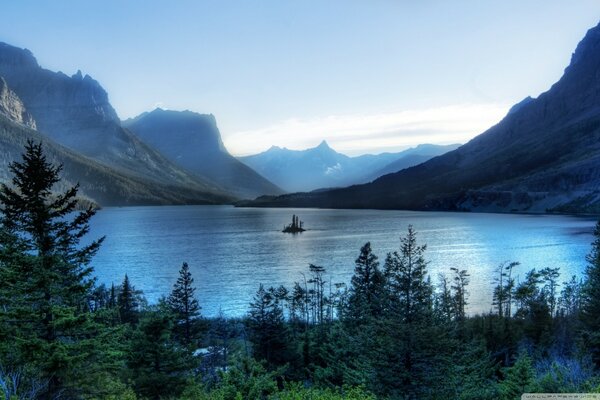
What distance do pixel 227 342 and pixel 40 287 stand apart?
45.8 m

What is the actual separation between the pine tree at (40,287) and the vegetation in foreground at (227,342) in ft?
0.20

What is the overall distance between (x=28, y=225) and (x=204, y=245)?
13960 centimetres

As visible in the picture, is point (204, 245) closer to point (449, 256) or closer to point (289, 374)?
point (449, 256)

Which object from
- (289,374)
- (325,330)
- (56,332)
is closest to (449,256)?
(325,330)

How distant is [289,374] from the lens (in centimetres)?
5000

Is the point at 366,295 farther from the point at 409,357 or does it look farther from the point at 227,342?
the point at 409,357

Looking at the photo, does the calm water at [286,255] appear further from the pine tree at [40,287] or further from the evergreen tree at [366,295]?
the pine tree at [40,287]

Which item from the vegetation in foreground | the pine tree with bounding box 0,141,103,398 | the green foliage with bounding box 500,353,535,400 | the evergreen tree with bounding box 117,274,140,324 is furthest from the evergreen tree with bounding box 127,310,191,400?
the evergreen tree with bounding box 117,274,140,324

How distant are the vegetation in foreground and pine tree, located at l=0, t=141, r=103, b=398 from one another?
6 centimetres

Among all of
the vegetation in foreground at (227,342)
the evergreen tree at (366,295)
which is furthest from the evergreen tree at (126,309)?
the evergreen tree at (366,295)

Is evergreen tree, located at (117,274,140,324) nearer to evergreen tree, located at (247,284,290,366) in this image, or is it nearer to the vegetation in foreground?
the vegetation in foreground

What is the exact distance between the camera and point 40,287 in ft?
65.7

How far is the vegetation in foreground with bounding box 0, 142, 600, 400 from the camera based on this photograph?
1977 cm

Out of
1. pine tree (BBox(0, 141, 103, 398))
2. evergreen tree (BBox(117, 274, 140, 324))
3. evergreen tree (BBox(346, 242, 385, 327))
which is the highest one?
pine tree (BBox(0, 141, 103, 398))
